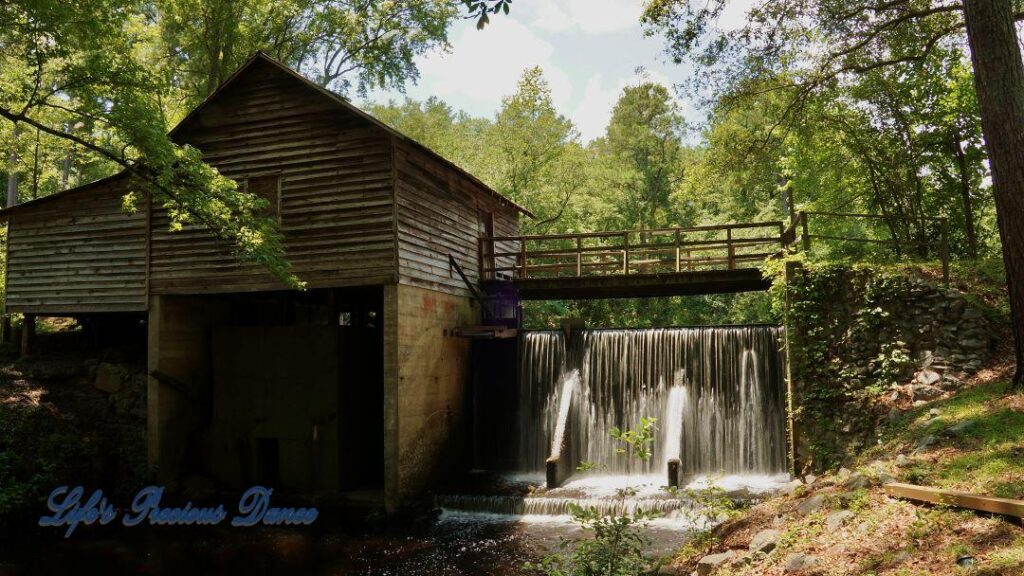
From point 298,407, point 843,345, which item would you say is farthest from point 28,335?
point 843,345

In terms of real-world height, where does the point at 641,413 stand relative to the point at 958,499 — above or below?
below

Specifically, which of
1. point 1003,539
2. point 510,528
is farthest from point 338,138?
point 1003,539

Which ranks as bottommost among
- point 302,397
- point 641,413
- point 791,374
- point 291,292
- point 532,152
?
point 641,413

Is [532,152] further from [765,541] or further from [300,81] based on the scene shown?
[765,541]

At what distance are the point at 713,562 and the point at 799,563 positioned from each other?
91 centimetres

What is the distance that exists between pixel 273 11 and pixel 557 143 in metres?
12.1

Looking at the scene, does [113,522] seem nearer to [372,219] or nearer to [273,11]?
[372,219]

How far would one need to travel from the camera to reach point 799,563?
5215 millimetres

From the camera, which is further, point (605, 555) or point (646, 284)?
point (646, 284)

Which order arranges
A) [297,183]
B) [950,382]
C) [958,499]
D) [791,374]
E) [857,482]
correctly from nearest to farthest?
[958,499]
[857,482]
[950,382]
[791,374]
[297,183]

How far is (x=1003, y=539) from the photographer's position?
4598 millimetres

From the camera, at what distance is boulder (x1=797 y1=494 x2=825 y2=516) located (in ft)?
20.2

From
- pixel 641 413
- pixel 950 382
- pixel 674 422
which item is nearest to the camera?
pixel 950 382

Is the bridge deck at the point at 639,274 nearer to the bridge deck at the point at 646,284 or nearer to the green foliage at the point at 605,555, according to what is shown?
the bridge deck at the point at 646,284
